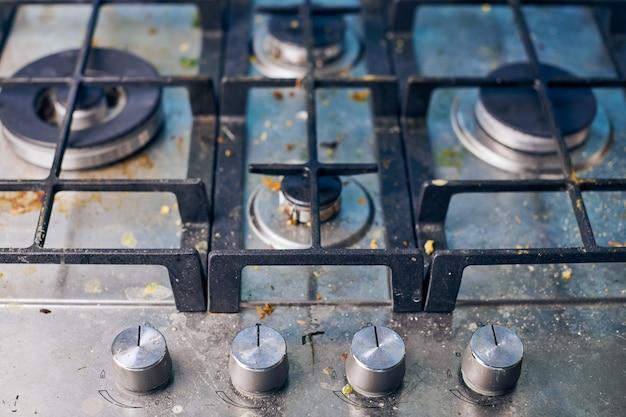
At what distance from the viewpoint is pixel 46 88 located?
1336 mm

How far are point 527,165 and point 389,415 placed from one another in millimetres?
478

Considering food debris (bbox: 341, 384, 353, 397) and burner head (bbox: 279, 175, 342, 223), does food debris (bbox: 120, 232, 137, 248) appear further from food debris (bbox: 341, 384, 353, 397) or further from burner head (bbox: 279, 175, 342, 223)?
food debris (bbox: 341, 384, 353, 397)

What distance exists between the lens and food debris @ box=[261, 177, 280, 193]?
1.22 metres

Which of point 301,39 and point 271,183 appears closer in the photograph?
point 271,183

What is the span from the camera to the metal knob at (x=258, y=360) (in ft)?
3.13

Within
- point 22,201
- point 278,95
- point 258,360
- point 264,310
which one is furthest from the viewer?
point 278,95

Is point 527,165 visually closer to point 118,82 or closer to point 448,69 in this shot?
point 448,69

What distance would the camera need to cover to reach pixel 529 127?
4.17ft

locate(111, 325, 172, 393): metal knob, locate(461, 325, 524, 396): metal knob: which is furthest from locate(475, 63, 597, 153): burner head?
locate(111, 325, 172, 393): metal knob

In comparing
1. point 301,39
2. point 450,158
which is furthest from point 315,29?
point 450,158

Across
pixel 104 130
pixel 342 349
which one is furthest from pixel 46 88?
pixel 342 349

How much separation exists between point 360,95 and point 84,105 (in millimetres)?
435

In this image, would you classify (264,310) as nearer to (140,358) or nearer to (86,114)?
(140,358)

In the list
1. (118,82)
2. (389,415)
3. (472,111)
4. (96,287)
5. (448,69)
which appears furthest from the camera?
(448,69)
